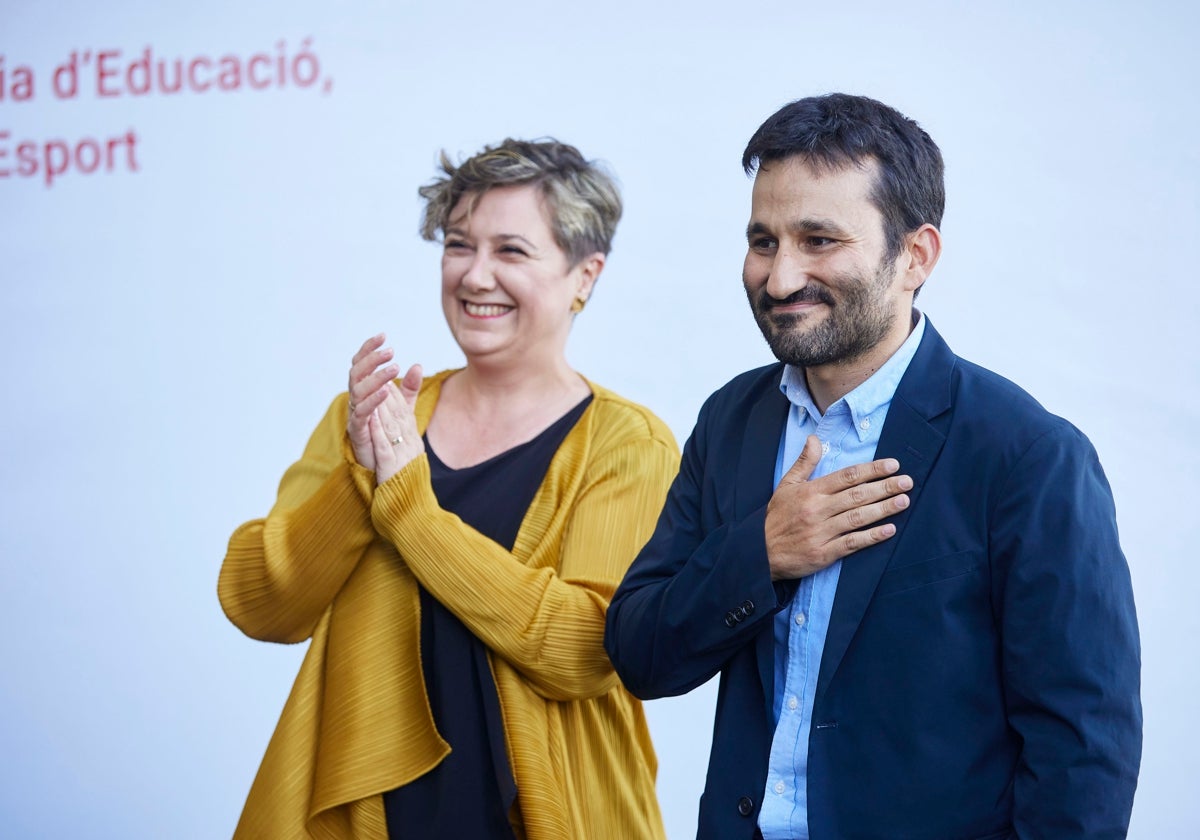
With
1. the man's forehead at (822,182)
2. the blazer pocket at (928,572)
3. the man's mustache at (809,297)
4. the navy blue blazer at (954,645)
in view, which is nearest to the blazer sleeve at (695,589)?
the navy blue blazer at (954,645)

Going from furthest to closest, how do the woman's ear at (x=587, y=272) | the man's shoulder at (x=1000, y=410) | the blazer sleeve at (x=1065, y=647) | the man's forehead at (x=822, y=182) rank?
the woman's ear at (x=587, y=272), the man's forehead at (x=822, y=182), the man's shoulder at (x=1000, y=410), the blazer sleeve at (x=1065, y=647)

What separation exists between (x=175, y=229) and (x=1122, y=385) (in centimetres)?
236

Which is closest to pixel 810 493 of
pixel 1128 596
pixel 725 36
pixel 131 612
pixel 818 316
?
pixel 818 316

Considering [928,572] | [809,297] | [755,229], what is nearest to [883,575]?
[928,572]

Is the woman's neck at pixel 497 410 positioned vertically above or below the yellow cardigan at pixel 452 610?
above

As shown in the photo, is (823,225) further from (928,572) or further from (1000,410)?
(928,572)

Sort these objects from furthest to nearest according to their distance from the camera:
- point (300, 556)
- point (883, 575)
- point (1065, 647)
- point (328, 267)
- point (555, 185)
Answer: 1. point (328, 267)
2. point (555, 185)
3. point (300, 556)
4. point (883, 575)
5. point (1065, 647)

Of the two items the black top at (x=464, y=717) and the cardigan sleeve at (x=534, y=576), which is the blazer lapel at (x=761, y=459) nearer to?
the cardigan sleeve at (x=534, y=576)

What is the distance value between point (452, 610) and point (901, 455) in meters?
0.80

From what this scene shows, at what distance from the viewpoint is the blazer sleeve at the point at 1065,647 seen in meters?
1.45

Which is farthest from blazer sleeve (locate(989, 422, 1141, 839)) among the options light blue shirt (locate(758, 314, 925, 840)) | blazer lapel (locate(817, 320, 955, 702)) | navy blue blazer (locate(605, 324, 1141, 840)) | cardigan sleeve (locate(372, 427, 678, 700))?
cardigan sleeve (locate(372, 427, 678, 700))

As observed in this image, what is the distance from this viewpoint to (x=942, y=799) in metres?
1.53

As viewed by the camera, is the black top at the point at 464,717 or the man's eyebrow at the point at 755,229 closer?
the man's eyebrow at the point at 755,229

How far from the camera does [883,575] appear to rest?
A: 5.19ft
